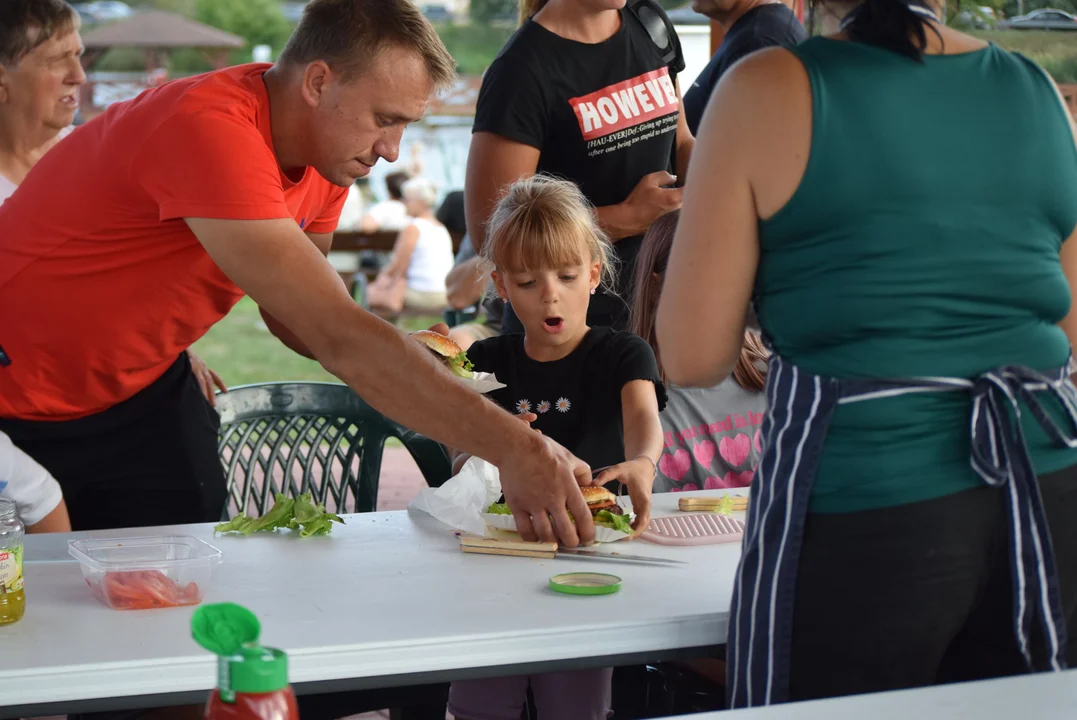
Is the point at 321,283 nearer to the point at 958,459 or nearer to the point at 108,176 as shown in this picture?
the point at 108,176

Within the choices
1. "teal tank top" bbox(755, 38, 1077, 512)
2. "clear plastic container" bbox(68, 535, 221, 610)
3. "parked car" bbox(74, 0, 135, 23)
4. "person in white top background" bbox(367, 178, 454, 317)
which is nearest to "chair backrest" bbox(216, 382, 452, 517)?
"clear plastic container" bbox(68, 535, 221, 610)

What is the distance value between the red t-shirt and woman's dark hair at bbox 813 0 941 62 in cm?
99

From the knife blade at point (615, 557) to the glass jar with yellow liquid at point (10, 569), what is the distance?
0.82 metres

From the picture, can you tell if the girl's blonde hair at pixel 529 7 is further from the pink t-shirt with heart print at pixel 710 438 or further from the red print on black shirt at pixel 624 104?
the pink t-shirt with heart print at pixel 710 438

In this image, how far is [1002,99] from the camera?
128cm

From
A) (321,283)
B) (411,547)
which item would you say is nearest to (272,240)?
(321,283)

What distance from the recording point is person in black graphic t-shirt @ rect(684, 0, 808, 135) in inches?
118

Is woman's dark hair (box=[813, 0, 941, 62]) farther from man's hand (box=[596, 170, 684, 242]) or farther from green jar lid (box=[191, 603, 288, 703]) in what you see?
man's hand (box=[596, 170, 684, 242])

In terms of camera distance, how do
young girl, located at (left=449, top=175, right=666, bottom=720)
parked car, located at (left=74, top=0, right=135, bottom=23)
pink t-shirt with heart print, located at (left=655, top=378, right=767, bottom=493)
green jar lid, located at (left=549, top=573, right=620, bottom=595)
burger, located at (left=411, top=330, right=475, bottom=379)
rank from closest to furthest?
green jar lid, located at (left=549, top=573, right=620, bottom=595), burger, located at (left=411, top=330, right=475, bottom=379), young girl, located at (left=449, top=175, right=666, bottom=720), pink t-shirt with heart print, located at (left=655, top=378, right=767, bottom=493), parked car, located at (left=74, top=0, right=135, bottom=23)

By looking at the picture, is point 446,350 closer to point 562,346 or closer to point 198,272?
point 562,346

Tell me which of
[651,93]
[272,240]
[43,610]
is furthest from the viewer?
[651,93]

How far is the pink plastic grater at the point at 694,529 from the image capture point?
2.00 metres

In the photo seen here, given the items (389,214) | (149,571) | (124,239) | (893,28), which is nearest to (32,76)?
(124,239)

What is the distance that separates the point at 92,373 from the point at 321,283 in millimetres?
694
